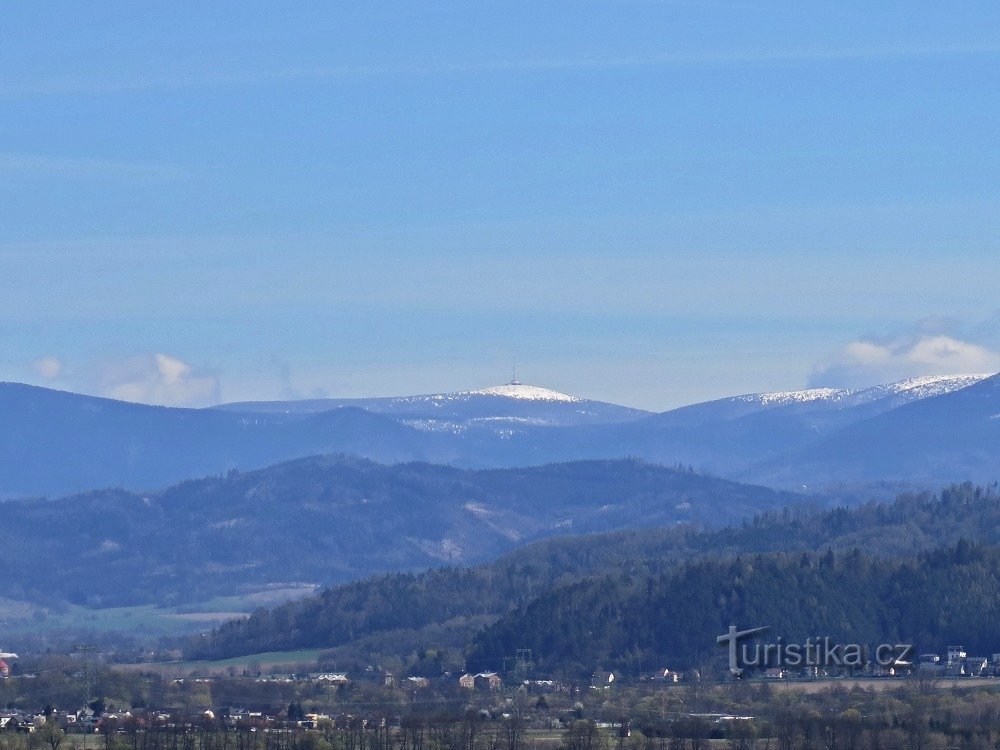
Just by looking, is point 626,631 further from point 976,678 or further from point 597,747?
point 597,747

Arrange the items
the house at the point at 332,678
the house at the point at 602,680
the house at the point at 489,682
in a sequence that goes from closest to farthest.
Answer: the house at the point at 602,680 < the house at the point at 489,682 < the house at the point at 332,678

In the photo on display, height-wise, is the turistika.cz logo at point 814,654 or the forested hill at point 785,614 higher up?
the forested hill at point 785,614

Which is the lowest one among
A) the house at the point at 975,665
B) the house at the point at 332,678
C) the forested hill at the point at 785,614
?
the house at the point at 975,665

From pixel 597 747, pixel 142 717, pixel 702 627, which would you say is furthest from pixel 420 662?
pixel 597 747

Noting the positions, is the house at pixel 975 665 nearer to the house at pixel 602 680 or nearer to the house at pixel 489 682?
the house at pixel 602 680

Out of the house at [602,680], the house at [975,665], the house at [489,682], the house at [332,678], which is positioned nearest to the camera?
the house at [975,665]

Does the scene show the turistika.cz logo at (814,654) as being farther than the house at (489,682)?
No

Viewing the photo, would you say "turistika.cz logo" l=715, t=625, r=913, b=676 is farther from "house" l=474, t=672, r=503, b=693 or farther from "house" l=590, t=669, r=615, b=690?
"house" l=474, t=672, r=503, b=693

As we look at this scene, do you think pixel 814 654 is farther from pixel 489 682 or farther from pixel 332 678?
pixel 332 678

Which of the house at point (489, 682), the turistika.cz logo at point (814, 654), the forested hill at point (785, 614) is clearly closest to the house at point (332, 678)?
the house at point (489, 682)
